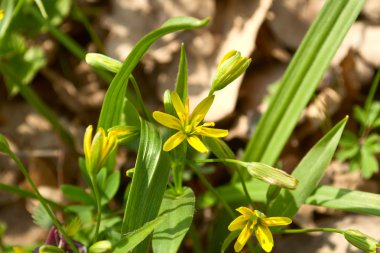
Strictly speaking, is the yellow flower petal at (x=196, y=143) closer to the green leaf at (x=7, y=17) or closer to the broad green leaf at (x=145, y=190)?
the broad green leaf at (x=145, y=190)

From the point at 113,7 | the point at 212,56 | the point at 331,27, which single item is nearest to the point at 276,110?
the point at 331,27

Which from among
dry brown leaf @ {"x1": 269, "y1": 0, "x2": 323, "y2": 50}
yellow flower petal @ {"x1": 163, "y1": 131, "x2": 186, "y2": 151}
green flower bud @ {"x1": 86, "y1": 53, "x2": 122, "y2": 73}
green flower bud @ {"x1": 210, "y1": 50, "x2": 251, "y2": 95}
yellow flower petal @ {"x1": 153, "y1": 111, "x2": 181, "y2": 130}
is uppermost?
dry brown leaf @ {"x1": 269, "y1": 0, "x2": 323, "y2": 50}

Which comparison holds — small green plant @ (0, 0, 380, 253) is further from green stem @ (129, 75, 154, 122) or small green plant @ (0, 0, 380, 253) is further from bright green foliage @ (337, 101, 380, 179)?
bright green foliage @ (337, 101, 380, 179)

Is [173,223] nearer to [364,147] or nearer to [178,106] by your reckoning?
[178,106]

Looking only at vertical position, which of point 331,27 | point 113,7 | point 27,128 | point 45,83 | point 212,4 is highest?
point 331,27

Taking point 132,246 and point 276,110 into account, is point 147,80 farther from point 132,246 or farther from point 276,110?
point 132,246

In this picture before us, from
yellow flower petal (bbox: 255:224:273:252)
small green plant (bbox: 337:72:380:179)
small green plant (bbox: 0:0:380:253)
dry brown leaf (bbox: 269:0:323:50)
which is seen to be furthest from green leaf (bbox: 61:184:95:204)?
dry brown leaf (bbox: 269:0:323:50)
